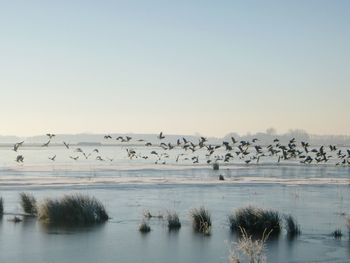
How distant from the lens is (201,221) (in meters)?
20.5

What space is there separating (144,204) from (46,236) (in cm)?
943

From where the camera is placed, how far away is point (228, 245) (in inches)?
672

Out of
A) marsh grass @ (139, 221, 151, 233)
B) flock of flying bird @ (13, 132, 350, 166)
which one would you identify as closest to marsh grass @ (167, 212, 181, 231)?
marsh grass @ (139, 221, 151, 233)

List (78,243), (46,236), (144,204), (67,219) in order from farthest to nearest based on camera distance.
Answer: (144,204) < (67,219) < (46,236) < (78,243)

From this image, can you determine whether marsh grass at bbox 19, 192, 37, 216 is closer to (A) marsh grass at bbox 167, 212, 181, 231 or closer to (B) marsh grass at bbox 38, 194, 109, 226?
(B) marsh grass at bbox 38, 194, 109, 226

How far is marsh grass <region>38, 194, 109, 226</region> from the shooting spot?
2198 cm

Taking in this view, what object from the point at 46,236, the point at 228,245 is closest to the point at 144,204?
the point at 46,236

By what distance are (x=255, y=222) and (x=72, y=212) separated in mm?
6406

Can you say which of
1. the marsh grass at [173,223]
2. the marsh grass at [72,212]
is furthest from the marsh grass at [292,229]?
the marsh grass at [72,212]

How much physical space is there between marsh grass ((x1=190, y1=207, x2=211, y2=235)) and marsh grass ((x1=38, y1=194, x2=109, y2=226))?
Result: 11.0 feet

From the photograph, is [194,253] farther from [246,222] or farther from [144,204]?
[144,204]

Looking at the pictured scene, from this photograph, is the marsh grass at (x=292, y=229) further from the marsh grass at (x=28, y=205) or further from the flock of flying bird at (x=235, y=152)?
the flock of flying bird at (x=235, y=152)

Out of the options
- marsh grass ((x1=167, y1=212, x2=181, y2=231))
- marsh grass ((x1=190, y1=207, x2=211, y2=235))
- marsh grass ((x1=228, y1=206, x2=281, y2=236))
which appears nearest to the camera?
marsh grass ((x1=228, y1=206, x2=281, y2=236))

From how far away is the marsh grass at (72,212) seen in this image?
21984mm
